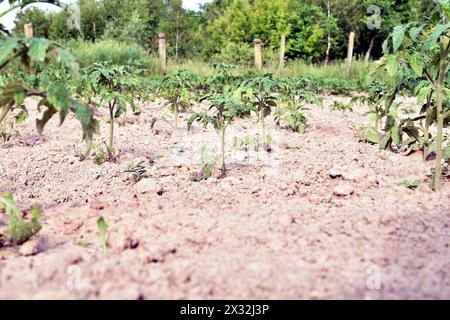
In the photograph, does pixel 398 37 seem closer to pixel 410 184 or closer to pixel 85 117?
pixel 410 184

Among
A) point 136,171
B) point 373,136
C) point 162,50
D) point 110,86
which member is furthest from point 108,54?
point 136,171

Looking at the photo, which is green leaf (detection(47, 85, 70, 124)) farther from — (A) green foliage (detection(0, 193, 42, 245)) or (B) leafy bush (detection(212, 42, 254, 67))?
(B) leafy bush (detection(212, 42, 254, 67))

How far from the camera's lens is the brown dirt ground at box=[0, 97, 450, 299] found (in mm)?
1694

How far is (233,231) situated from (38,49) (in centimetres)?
112

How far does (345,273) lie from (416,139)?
9.17 ft

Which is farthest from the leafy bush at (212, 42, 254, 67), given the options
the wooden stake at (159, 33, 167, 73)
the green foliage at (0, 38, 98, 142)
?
the green foliage at (0, 38, 98, 142)

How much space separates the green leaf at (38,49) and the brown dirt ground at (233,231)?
78 centimetres

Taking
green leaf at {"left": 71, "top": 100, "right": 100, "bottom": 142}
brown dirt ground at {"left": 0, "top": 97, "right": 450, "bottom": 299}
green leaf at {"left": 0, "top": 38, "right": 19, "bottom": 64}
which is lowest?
brown dirt ground at {"left": 0, "top": 97, "right": 450, "bottom": 299}

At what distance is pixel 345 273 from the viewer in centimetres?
180

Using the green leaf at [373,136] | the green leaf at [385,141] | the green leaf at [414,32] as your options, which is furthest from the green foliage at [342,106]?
the green leaf at [414,32]

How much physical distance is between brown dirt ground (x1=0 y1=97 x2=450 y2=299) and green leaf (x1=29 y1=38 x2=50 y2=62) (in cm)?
78

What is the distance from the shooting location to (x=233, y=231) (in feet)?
7.39

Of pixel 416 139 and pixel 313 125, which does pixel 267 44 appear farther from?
pixel 416 139
